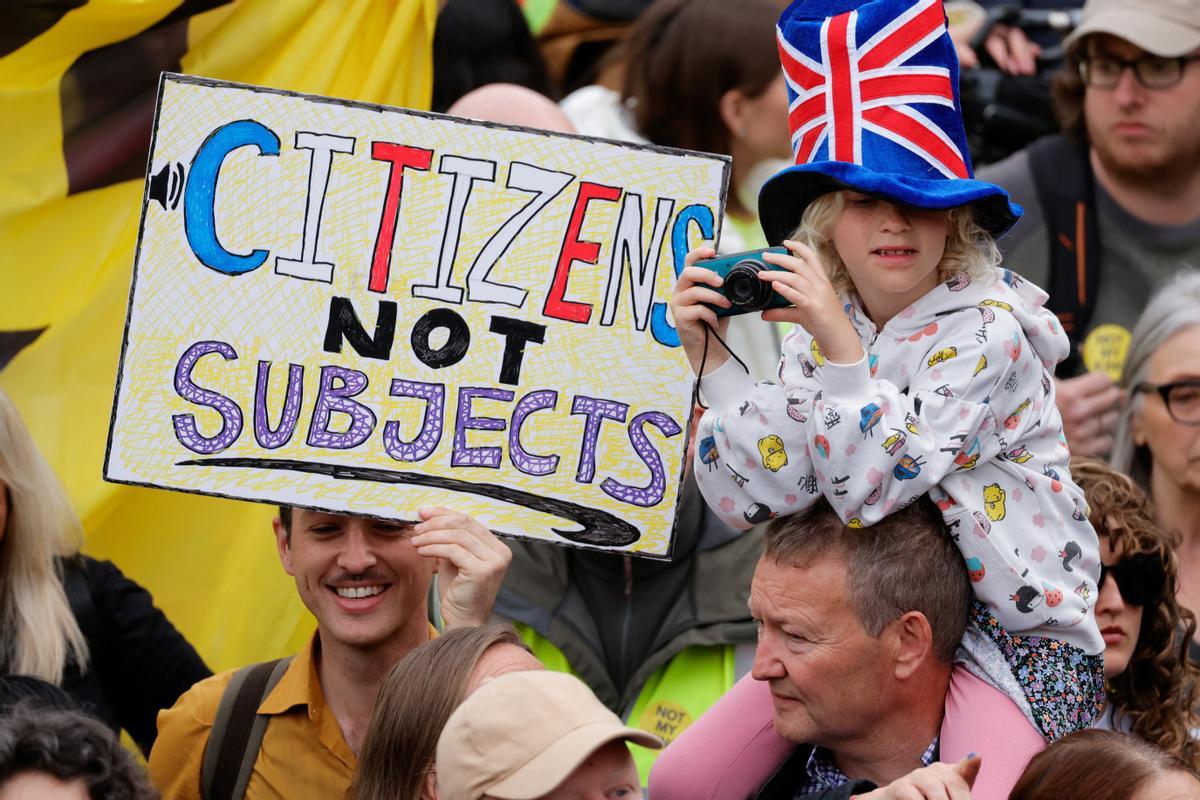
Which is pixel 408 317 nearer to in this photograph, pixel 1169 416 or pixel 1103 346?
pixel 1169 416

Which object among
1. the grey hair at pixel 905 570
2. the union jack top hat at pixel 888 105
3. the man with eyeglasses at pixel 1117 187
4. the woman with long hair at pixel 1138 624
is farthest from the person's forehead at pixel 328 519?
the man with eyeglasses at pixel 1117 187

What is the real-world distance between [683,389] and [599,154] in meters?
0.53

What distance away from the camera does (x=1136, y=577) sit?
396 centimetres

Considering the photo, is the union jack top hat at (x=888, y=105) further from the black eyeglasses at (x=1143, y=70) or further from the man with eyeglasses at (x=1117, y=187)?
the black eyeglasses at (x=1143, y=70)

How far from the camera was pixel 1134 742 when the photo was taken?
3.19 meters

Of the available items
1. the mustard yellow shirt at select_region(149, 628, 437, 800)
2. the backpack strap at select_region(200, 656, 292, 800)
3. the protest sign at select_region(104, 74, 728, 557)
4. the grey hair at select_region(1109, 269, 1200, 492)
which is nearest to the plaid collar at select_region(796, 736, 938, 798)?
the protest sign at select_region(104, 74, 728, 557)

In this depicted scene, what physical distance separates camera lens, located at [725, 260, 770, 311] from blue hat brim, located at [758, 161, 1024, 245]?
19 cm

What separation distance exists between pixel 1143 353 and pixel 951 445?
6.78 ft

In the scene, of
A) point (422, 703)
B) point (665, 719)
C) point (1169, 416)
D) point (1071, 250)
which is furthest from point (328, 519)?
point (1071, 250)

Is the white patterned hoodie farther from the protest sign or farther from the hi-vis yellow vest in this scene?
the hi-vis yellow vest

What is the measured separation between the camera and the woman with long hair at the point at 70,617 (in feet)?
14.3

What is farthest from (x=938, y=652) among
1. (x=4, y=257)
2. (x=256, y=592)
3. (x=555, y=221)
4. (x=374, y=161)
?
(x=4, y=257)

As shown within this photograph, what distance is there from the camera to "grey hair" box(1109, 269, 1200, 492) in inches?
198

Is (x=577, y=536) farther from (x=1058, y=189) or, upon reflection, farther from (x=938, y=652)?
(x=1058, y=189)
